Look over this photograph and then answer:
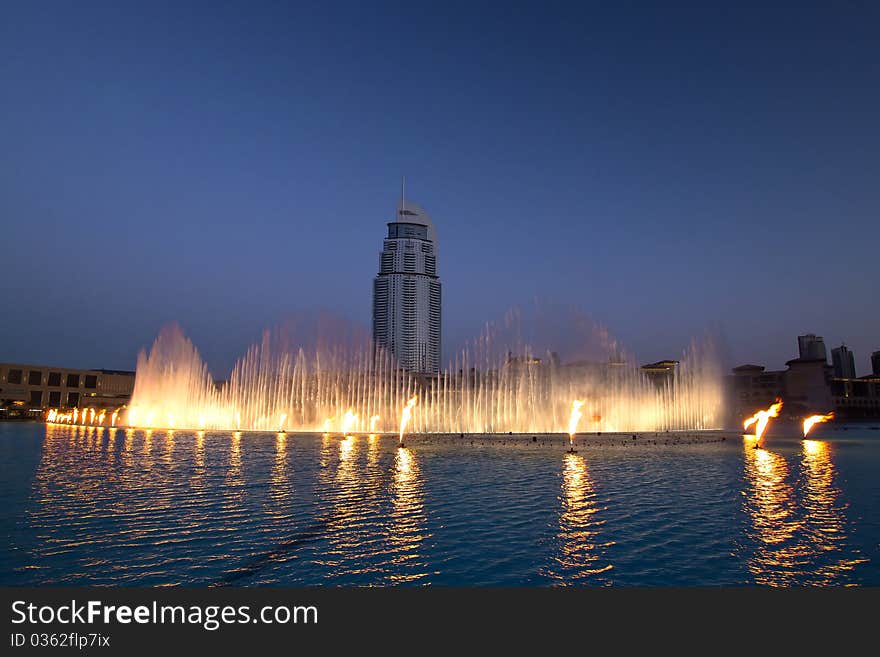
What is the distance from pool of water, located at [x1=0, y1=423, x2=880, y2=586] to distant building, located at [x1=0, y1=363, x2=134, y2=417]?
4861 inches

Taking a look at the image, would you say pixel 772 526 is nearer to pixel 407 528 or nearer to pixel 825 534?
pixel 825 534

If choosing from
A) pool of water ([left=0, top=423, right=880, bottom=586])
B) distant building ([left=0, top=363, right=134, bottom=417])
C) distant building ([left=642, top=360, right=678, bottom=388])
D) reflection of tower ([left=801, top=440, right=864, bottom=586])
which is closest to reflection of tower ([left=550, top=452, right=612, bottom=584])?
pool of water ([left=0, top=423, right=880, bottom=586])

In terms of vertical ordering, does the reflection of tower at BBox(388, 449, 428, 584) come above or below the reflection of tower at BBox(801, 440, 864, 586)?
above

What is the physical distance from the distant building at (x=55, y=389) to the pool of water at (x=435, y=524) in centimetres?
12346

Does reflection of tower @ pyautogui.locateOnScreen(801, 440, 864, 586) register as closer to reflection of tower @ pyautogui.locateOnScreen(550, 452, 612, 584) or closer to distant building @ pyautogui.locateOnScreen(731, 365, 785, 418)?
reflection of tower @ pyautogui.locateOnScreen(550, 452, 612, 584)

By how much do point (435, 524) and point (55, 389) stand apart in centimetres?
15984

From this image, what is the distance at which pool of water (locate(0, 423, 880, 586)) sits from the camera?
503 inches

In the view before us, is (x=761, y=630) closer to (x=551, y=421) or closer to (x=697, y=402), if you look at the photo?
(x=551, y=421)

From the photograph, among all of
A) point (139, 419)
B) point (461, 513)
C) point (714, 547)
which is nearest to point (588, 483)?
point (461, 513)

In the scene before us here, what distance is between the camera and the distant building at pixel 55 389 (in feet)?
432

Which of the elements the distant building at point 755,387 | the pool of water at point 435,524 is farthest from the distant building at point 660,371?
the pool of water at point 435,524

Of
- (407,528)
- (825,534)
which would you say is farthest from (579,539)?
(825,534)

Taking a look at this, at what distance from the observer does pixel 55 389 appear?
140875mm

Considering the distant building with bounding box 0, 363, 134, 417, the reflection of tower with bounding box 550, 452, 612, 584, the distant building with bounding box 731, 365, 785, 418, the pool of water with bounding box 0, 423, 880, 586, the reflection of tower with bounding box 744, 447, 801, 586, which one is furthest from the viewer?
the distant building with bounding box 731, 365, 785, 418
